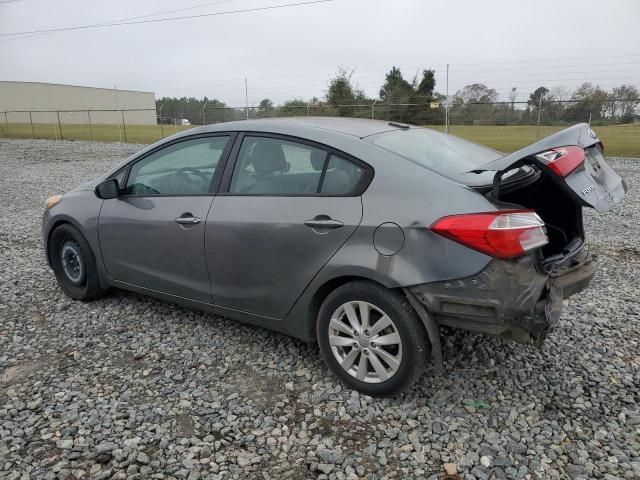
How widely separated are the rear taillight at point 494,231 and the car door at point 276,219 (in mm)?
528

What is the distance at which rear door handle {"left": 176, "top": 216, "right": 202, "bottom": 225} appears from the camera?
3.47 m

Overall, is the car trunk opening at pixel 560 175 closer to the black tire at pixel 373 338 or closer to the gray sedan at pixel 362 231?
the gray sedan at pixel 362 231

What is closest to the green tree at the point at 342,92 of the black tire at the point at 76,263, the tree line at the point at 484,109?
the tree line at the point at 484,109

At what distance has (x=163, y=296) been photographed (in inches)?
153

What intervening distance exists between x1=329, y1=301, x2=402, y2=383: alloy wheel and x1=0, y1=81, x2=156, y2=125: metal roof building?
57194 mm

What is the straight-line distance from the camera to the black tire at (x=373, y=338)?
2723mm

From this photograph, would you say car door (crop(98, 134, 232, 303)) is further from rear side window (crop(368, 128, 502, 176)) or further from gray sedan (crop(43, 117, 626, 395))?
rear side window (crop(368, 128, 502, 176))

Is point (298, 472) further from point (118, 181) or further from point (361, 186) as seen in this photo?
point (118, 181)

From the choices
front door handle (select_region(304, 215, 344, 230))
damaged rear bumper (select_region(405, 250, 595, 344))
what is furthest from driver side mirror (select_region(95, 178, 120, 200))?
damaged rear bumper (select_region(405, 250, 595, 344))

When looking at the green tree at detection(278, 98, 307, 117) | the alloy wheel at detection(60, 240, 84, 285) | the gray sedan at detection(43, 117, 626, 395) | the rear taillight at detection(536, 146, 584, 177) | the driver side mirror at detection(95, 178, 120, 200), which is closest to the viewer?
the rear taillight at detection(536, 146, 584, 177)

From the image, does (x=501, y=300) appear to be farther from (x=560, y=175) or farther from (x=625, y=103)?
(x=625, y=103)

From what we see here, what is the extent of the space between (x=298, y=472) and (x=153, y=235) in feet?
6.69

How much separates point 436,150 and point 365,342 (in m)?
1.30

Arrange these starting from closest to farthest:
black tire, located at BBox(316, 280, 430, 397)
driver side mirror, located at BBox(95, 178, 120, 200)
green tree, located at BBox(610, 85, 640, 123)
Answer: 1. black tire, located at BBox(316, 280, 430, 397)
2. driver side mirror, located at BBox(95, 178, 120, 200)
3. green tree, located at BBox(610, 85, 640, 123)
